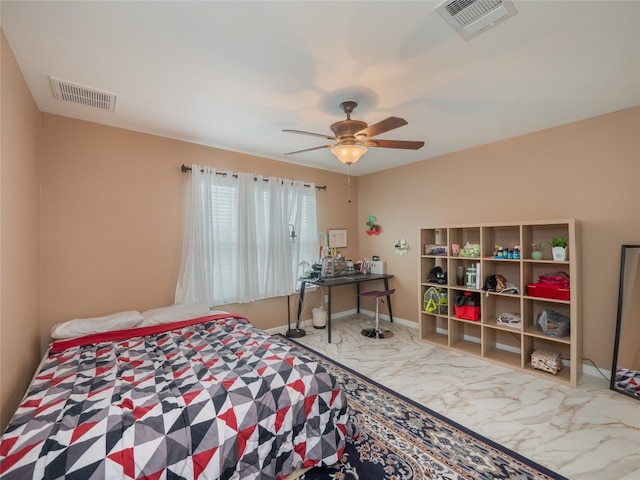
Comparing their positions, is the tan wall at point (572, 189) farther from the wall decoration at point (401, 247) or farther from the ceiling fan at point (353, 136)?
the ceiling fan at point (353, 136)

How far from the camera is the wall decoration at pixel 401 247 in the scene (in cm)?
434

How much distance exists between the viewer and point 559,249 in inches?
105

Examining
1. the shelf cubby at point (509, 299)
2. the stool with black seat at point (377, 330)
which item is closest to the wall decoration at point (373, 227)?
the shelf cubby at point (509, 299)

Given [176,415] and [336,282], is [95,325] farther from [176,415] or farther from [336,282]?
[336,282]

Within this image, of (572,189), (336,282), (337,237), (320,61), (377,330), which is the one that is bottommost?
(377,330)

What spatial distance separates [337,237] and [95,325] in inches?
131

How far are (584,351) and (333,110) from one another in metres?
3.41

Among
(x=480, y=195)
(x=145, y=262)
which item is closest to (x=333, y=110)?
(x=480, y=195)

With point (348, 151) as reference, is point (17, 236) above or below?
below

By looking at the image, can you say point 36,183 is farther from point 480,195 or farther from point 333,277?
point 480,195

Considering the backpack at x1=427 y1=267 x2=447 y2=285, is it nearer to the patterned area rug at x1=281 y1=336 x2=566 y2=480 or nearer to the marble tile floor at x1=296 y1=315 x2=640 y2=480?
the marble tile floor at x1=296 y1=315 x2=640 y2=480

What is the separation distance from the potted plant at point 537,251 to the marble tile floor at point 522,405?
1190 mm

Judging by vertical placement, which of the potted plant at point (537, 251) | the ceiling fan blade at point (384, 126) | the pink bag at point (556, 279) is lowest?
the pink bag at point (556, 279)

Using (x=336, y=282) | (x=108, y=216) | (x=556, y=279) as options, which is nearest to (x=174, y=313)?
(x=108, y=216)
